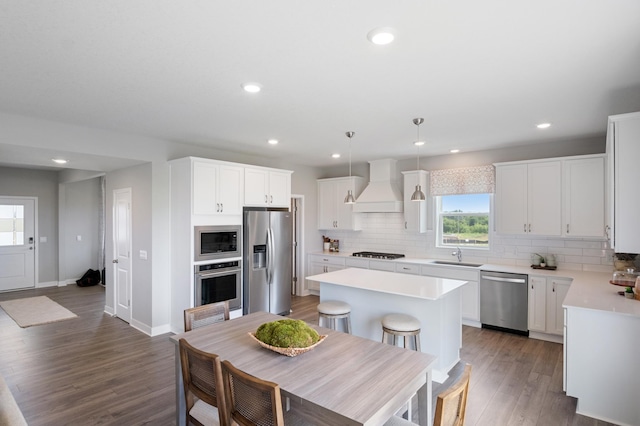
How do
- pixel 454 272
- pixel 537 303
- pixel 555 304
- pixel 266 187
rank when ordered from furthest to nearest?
pixel 266 187 < pixel 454 272 < pixel 537 303 < pixel 555 304

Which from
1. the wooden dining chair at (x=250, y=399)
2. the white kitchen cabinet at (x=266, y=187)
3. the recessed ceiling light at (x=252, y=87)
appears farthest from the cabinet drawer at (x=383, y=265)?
the wooden dining chair at (x=250, y=399)


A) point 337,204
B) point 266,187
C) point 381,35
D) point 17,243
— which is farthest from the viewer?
point 17,243

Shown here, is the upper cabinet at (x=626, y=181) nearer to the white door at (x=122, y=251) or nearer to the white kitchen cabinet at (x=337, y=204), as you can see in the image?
the white kitchen cabinet at (x=337, y=204)

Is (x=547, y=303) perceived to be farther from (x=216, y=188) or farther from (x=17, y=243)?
(x=17, y=243)

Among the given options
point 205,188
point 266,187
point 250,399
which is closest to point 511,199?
point 266,187

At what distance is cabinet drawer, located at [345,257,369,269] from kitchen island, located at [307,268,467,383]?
1955 mm

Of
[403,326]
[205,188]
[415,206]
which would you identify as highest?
[205,188]

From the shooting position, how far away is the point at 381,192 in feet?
20.4

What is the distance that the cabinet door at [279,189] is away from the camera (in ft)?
18.2

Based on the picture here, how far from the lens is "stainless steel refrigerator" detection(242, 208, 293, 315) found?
5.11 meters

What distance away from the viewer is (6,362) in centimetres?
378

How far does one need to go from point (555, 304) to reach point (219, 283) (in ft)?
14.4

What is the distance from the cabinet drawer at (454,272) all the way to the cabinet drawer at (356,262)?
113 centimetres

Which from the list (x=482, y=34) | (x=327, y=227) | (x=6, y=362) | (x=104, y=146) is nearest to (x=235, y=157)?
(x=104, y=146)
